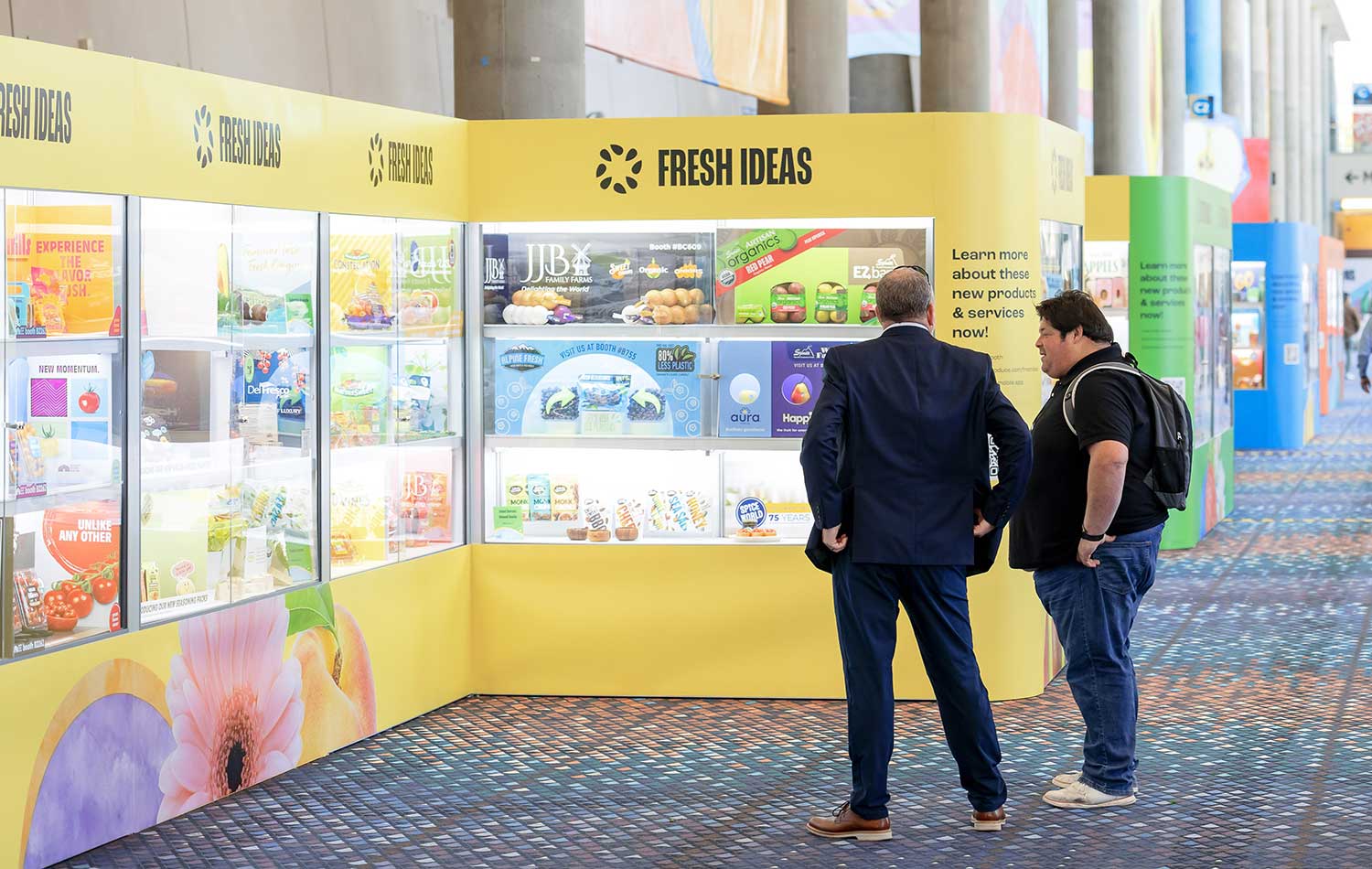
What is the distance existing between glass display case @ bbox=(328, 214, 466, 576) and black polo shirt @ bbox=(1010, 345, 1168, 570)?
7.59 ft

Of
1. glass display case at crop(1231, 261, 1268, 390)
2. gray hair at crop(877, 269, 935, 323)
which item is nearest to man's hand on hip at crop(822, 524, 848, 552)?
gray hair at crop(877, 269, 935, 323)

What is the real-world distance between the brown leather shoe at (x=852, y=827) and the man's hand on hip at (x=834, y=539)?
717mm

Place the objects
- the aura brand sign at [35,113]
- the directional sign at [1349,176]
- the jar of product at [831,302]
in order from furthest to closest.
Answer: the directional sign at [1349,176], the jar of product at [831,302], the aura brand sign at [35,113]

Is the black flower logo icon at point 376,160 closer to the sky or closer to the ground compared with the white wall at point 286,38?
closer to the ground

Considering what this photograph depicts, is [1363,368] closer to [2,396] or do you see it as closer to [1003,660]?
[1003,660]

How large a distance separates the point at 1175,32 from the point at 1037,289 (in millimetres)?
13109

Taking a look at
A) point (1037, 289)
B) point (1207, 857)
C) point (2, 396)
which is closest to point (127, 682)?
point (2, 396)

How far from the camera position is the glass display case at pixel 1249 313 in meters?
17.0

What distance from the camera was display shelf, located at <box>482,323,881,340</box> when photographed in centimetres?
636

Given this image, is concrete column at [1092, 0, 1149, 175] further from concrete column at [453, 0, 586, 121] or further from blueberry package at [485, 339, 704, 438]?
blueberry package at [485, 339, 704, 438]

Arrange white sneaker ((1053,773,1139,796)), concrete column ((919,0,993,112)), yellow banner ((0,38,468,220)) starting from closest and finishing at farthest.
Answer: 1. yellow banner ((0,38,468,220))
2. white sneaker ((1053,773,1139,796))
3. concrete column ((919,0,993,112))

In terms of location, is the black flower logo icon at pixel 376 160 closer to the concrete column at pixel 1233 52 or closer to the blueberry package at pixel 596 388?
the blueberry package at pixel 596 388

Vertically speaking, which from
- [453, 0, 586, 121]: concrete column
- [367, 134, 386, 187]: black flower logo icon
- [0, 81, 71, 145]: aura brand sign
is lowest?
[0, 81, 71, 145]: aura brand sign

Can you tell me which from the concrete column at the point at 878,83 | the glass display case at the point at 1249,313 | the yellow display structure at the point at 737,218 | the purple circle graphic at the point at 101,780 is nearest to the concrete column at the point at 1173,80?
the glass display case at the point at 1249,313
